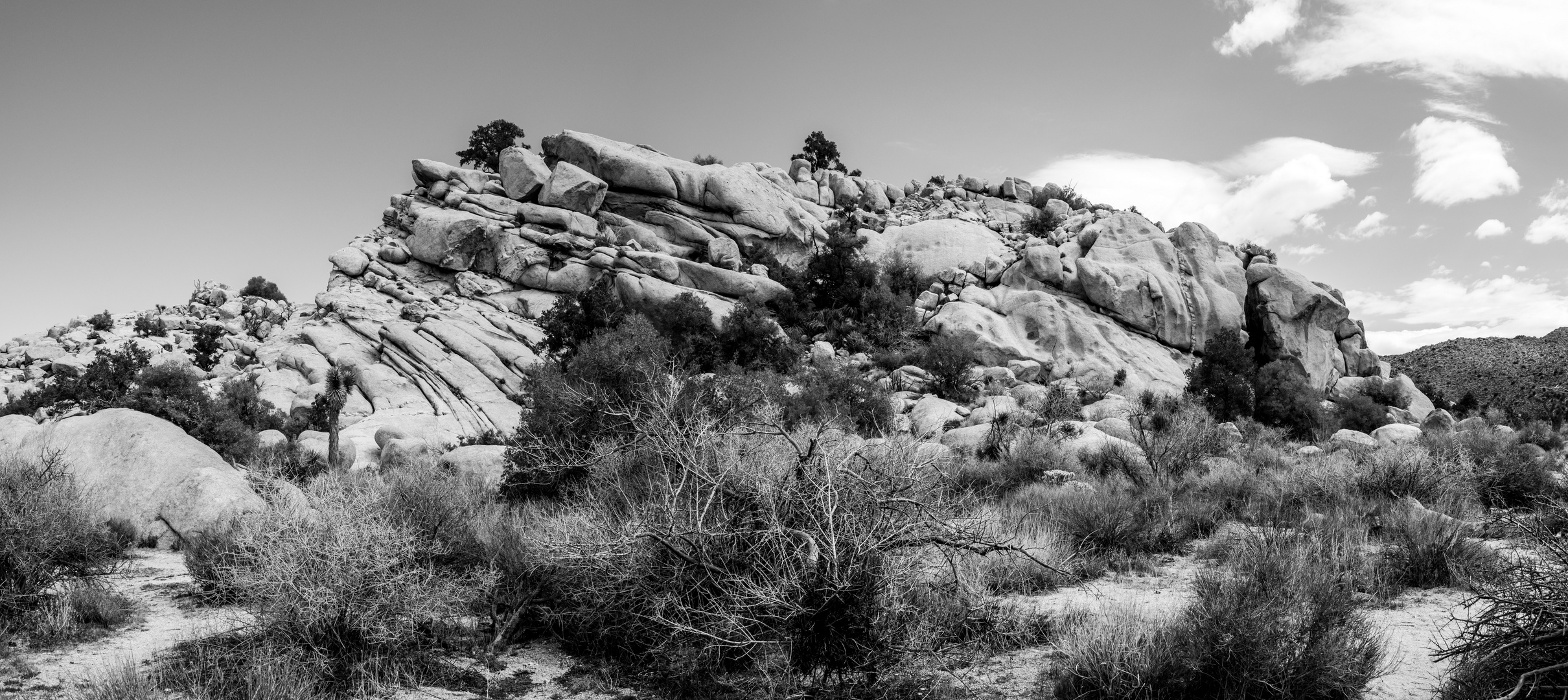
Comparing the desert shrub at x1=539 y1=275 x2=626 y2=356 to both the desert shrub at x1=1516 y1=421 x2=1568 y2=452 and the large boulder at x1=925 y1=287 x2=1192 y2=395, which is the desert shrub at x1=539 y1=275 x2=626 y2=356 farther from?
the desert shrub at x1=1516 y1=421 x2=1568 y2=452

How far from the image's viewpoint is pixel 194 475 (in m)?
13.2

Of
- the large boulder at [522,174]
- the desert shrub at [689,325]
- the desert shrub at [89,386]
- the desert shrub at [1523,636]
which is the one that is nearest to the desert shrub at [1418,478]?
the desert shrub at [1523,636]

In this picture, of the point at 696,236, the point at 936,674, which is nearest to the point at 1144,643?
the point at 936,674

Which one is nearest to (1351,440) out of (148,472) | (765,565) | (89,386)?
(765,565)

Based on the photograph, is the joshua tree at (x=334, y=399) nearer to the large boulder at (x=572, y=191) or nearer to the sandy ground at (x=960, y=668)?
the sandy ground at (x=960, y=668)

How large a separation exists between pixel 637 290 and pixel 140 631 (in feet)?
113

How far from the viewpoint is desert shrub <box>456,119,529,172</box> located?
61062 millimetres

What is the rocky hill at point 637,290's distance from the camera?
37.2 metres

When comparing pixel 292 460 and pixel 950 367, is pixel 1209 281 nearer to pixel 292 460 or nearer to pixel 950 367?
pixel 950 367

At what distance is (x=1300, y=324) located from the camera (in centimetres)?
4881

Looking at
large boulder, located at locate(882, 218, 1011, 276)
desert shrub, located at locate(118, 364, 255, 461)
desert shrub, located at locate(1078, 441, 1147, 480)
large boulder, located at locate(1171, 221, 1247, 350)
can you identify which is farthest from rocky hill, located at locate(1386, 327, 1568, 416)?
desert shrub, located at locate(118, 364, 255, 461)

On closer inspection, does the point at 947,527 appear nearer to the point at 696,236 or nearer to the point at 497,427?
the point at 497,427

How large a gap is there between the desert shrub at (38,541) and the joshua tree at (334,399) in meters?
10.6

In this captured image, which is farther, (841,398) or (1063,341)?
(1063,341)
